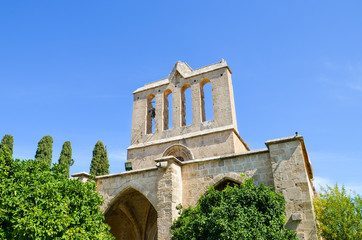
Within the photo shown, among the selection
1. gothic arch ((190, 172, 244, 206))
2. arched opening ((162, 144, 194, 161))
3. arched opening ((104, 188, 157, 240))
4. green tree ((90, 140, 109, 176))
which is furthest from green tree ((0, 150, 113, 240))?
green tree ((90, 140, 109, 176))

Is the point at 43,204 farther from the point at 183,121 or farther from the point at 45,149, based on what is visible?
the point at 45,149

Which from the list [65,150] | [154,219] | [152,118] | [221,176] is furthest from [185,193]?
[65,150]

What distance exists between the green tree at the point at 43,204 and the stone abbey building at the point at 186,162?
7.49 ft

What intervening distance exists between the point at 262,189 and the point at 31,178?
20.2ft

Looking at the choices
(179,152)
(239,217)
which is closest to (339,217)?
(239,217)

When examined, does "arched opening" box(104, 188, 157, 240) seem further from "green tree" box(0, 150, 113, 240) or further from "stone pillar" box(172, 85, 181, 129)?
"green tree" box(0, 150, 113, 240)

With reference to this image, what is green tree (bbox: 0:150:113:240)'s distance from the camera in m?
6.88

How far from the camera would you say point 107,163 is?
84.3 feet

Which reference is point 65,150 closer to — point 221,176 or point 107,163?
Result: point 107,163

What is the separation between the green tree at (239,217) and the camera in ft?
24.6

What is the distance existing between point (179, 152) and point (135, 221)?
3.61 meters

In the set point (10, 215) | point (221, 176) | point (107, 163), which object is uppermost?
point (107, 163)

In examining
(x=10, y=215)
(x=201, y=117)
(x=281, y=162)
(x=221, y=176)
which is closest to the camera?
(x=10, y=215)

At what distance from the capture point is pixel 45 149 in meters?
26.5
